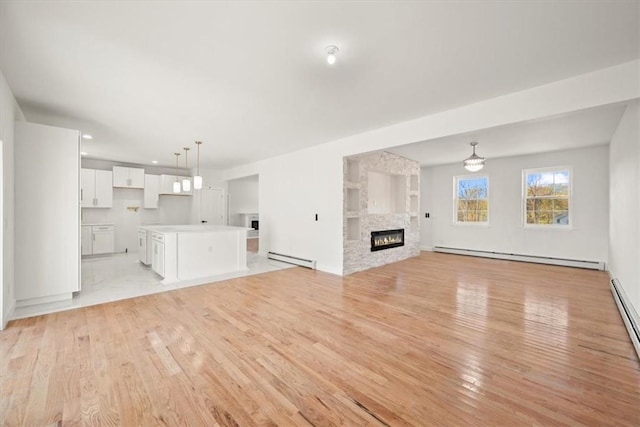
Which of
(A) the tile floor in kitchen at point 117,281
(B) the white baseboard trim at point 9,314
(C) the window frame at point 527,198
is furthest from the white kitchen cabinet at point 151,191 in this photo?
(C) the window frame at point 527,198

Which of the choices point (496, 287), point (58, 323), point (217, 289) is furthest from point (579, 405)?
point (58, 323)

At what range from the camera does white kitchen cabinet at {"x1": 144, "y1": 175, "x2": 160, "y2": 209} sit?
8.12m

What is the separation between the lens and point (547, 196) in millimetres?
6477

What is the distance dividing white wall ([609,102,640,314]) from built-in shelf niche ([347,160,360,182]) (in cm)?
386

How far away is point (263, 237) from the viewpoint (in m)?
7.47

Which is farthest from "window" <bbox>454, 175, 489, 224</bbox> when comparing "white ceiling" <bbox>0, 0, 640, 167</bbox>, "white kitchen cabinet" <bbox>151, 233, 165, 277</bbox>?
"white kitchen cabinet" <bbox>151, 233, 165, 277</bbox>

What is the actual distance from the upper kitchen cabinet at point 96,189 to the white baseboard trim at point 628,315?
403 inches

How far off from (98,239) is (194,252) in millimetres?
4220

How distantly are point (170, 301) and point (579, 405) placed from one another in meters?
4.32

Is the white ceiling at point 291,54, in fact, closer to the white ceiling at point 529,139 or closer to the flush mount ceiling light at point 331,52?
the flush mount ceiling light at point 331,52

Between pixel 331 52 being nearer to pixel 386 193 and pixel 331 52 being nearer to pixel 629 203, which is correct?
pixel 629 203

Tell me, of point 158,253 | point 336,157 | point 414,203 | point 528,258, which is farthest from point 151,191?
point 528,258

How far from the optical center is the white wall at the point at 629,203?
2.90 m

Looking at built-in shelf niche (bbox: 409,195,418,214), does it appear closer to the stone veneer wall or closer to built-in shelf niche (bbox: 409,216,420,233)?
built-in shelf niche (bbox: 409,216,420,233)
